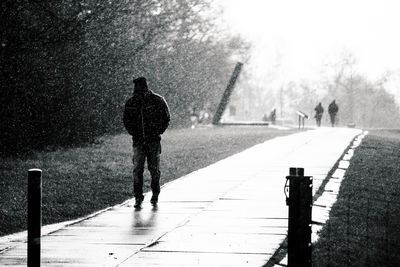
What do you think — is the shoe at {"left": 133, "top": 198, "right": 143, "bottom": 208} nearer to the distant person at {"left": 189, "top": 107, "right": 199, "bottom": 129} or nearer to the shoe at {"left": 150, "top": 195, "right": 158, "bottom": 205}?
the shoe at {"left": 150, "top": 195, "right": 158, "bottom": 205}

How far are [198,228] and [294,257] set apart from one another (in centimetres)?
387

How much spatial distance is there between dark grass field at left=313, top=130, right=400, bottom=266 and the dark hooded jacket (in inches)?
122

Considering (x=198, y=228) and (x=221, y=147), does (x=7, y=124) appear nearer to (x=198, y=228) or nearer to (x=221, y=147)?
(x=221, y=147)

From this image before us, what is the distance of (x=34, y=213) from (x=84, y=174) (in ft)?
42.8

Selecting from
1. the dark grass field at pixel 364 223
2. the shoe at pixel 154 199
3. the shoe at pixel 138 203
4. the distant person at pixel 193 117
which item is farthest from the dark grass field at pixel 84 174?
the distant person at pixel 193 117

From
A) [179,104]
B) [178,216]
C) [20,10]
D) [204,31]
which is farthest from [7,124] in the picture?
[204,31]

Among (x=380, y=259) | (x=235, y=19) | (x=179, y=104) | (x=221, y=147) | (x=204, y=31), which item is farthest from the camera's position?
(x=235, y=19)

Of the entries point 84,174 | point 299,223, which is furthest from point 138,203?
point 299,223

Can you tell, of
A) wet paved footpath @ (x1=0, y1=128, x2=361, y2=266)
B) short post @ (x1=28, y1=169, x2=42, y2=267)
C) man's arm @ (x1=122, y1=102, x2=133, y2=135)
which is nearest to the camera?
short post @ (x1=28, y1=169, x2=42, y2=267)

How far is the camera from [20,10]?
20.9 meters

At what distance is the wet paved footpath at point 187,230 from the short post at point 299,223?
137cm

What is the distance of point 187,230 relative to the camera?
1071 centimetres

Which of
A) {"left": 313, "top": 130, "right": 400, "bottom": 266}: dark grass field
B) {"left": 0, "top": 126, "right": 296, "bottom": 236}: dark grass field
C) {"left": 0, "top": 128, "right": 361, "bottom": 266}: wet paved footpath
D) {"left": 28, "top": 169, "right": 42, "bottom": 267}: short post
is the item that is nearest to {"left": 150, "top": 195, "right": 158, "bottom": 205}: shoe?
{"left": 0, "top": 128, "right": 361, "bottom": 266}: wet paved footpath

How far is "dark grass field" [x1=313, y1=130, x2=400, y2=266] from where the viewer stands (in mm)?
9508
